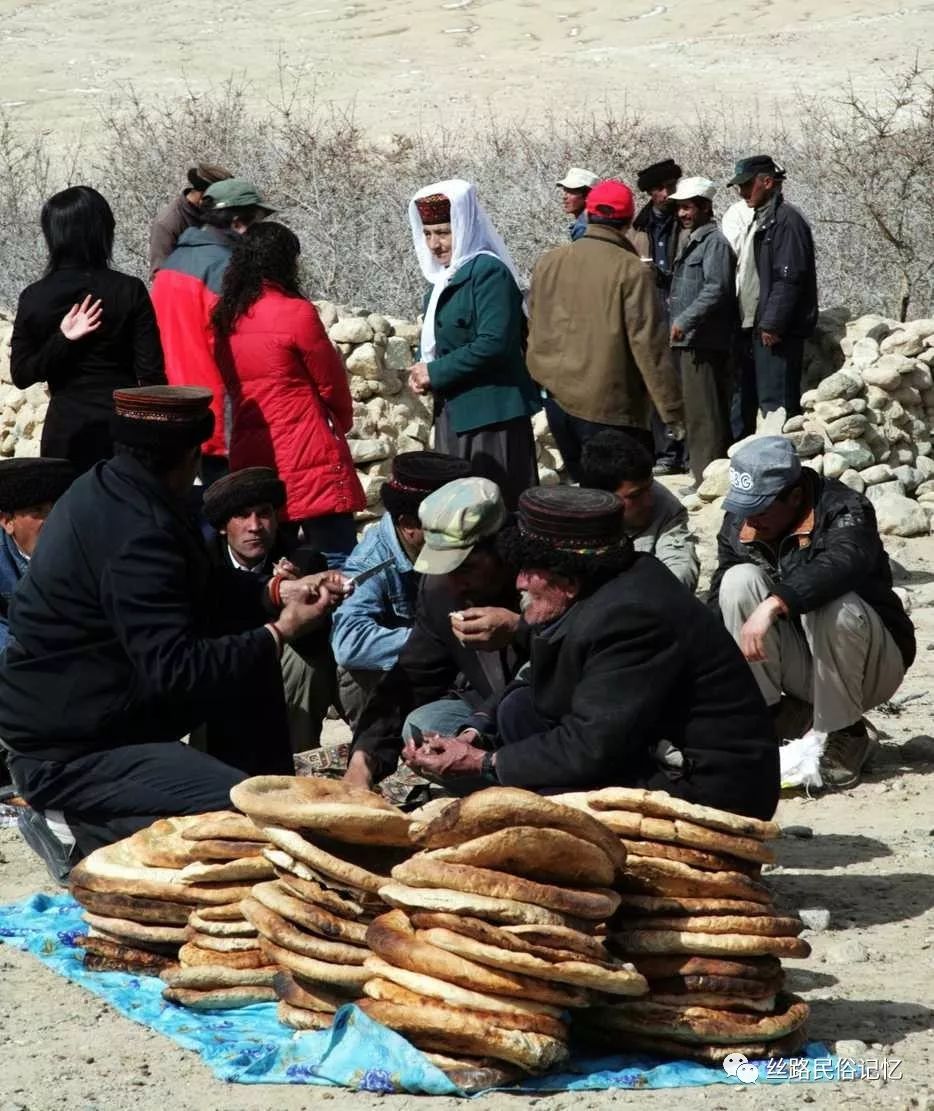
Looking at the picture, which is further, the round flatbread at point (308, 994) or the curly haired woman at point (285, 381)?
the curly haired woman at point (285, 381)

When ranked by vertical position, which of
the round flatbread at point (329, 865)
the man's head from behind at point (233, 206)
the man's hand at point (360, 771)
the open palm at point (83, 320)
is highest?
the man's head from behind at point (233, 206)

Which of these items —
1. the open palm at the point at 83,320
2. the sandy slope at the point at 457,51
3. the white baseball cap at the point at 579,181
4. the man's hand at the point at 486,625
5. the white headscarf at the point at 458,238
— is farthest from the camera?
the sandy slope at the point at 457,51

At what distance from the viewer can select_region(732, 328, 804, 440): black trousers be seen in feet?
35.2

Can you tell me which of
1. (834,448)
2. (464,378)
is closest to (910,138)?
(834,448)

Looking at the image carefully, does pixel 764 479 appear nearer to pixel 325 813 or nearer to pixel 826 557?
pixel 826 557

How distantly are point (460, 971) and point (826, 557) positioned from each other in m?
2.68

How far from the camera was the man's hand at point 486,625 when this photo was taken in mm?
5195

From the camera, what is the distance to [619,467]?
6.00 m

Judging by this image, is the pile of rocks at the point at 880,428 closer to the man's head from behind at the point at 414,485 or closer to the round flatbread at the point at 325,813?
the man's head from behind at the point at 414,485

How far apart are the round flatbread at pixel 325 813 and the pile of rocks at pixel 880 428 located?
6.42 meters

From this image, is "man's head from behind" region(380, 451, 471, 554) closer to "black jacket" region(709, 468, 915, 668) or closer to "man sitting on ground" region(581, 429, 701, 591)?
"man sitting on ground" region(581, 429, 701, 591)

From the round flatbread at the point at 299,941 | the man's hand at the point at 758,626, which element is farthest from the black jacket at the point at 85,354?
the round flatbread at the point at 299,941

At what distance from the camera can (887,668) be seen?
6137 millimetres

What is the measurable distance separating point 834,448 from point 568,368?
8.48 feet
